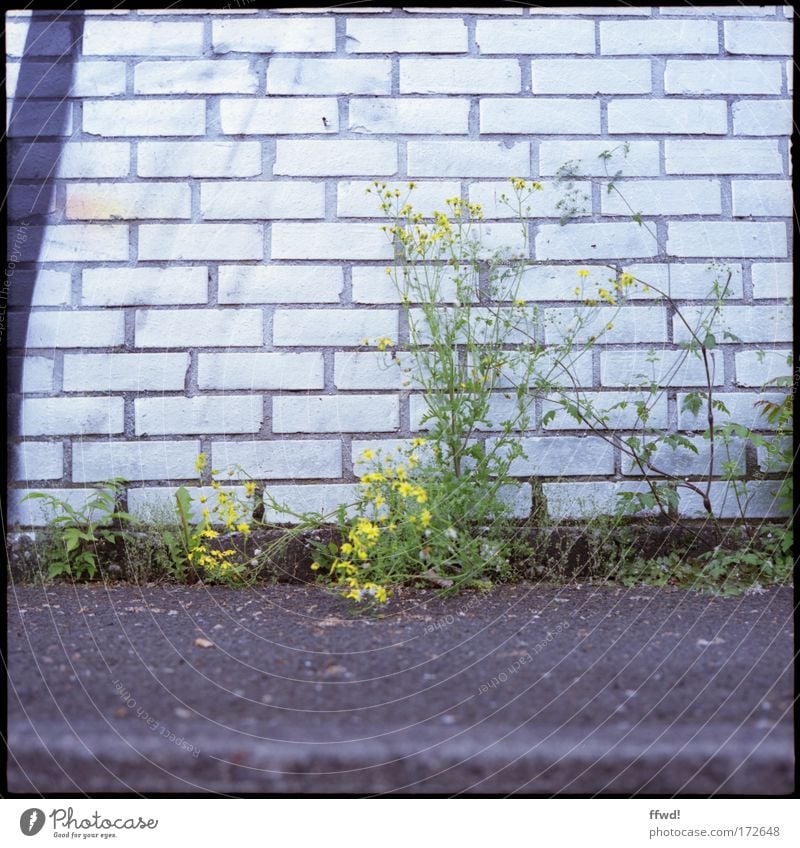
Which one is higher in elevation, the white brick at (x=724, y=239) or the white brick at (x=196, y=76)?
the white brick at (x=196, y=76)

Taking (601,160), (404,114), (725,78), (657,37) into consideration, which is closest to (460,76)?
(404,114)

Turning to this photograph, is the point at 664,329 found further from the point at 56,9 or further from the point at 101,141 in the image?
the point at 56,9

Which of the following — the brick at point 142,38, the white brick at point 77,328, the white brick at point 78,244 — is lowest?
the white brick at point 77,328

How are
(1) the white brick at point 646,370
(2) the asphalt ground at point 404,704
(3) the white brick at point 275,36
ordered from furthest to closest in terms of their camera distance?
1. (1) the white brick at point 646,370
2. (3) the white brick at point 275,36
3. (2) the asphalt ground at point 404,704

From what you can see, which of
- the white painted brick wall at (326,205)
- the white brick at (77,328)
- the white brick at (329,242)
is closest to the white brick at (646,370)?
the white painted brick wall at (326,205)

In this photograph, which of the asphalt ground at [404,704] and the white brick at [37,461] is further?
the white brick at [37,461]

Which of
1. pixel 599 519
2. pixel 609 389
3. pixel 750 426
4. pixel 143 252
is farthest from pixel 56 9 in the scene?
pixel 750 426

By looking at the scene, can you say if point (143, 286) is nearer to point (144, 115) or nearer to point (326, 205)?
point (144, 115)

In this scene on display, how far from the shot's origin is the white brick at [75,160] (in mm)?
2250

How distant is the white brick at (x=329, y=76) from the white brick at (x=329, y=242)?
45cm

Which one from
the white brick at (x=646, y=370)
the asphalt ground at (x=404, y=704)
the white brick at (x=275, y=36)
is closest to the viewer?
the asphalt ground at (x=404, y=704)

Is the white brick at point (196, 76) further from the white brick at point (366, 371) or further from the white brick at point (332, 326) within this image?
the white brick at point (366, 371)

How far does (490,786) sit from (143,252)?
75.5 inches

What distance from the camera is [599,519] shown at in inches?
89.8
